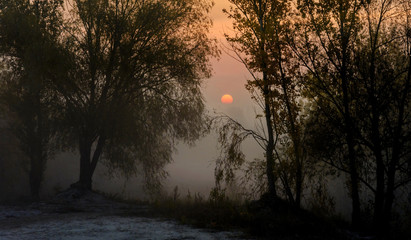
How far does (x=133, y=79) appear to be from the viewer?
2025 centimetres

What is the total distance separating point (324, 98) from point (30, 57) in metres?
13.2

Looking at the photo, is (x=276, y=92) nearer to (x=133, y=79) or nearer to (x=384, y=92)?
(x=384, y=92)

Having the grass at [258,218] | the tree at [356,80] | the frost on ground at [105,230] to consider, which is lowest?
the frost on ground at [105,230]

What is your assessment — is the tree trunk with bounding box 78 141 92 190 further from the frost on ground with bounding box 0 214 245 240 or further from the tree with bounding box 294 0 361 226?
the tree with bounding box 294 0 361 226

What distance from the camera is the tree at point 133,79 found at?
64.2ft

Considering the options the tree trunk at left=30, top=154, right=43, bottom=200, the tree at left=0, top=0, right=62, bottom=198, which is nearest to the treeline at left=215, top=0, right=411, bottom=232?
the tree at left=0, top=0, right=62, bottom=198

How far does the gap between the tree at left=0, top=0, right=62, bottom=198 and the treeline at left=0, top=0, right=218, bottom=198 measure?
49 millimetres

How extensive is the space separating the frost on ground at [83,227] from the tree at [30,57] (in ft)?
20.9

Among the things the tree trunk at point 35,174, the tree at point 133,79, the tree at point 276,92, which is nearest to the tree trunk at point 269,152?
the tree at point 276,92

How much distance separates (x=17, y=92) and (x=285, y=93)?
49.4 ft

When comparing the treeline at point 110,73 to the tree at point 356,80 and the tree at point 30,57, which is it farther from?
the tree at point 356,80

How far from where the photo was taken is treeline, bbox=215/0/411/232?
44.3 ft

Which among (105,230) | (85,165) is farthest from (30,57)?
(105,230)

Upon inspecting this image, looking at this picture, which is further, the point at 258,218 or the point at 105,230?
the point at 258,218
